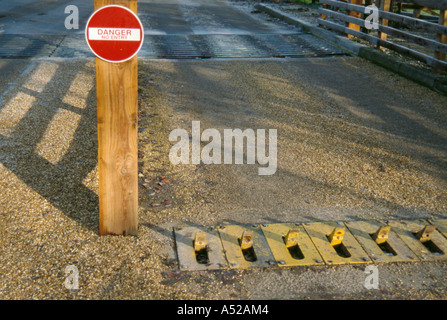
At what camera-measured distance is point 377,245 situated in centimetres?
419

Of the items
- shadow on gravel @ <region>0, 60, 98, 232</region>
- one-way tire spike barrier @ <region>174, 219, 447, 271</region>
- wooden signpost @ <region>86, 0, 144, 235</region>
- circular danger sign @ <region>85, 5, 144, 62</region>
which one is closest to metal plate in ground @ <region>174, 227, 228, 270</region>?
one-way tire spike barrier @ <region>174, 219, 447, 271</region>

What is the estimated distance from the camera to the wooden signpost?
3564mm

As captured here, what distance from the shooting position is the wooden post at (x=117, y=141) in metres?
3.71

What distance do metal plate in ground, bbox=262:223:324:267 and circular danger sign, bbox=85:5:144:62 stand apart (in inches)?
77.3

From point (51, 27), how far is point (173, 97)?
7330mm

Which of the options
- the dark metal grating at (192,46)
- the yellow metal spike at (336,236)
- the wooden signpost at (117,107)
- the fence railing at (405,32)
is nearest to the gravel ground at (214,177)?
the wooden signpost at (117,107)

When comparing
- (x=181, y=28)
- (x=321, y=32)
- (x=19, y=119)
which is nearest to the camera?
(x=19, y=119)

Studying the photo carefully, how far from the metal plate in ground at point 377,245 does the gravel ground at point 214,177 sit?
0.12m

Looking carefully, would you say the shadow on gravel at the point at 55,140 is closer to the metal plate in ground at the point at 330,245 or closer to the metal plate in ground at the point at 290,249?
the metal plate in ground at the point at 290,249

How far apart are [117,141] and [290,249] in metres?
1.72

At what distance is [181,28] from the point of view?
14375mm

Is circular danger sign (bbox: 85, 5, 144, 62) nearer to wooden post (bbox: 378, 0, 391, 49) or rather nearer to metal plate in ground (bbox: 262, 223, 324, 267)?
metal plate in ground (bbox: 262, 223, 324, 267)
